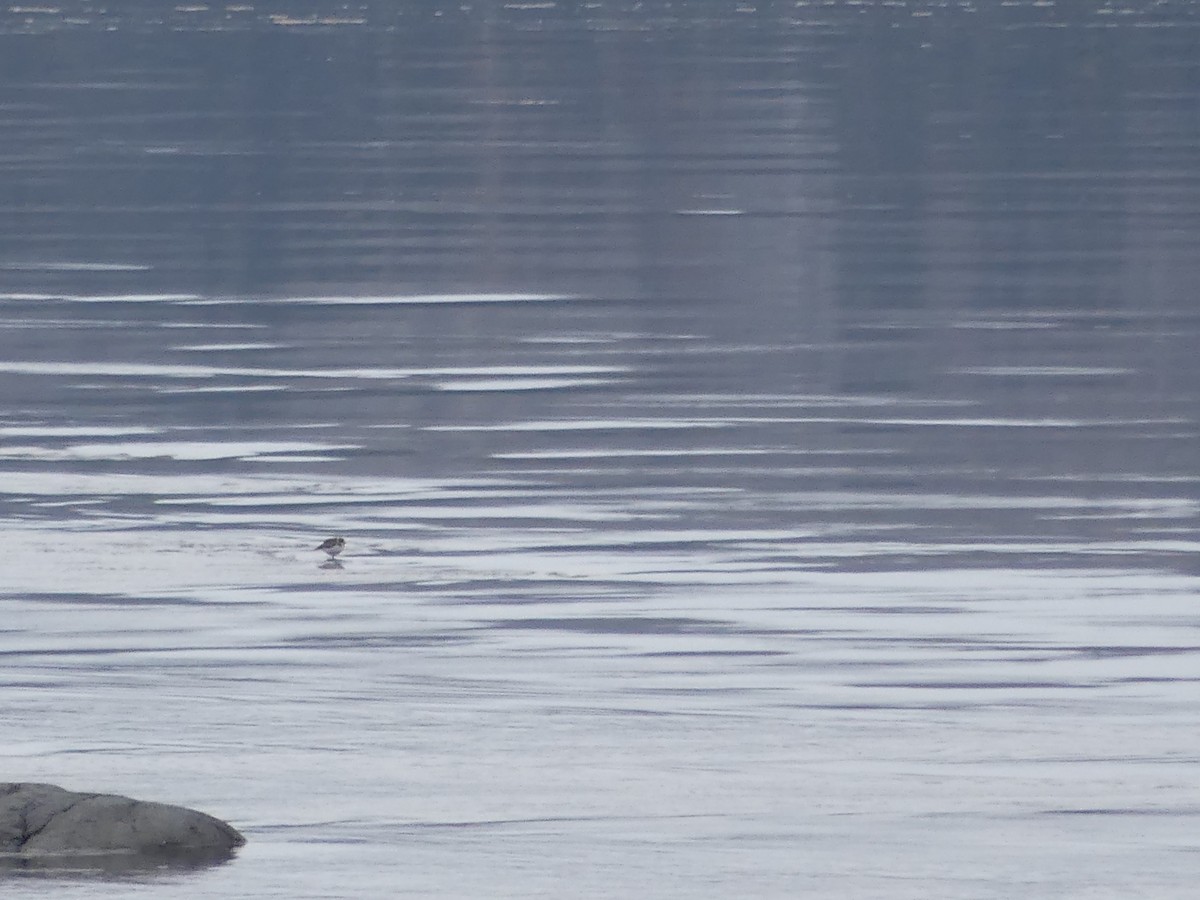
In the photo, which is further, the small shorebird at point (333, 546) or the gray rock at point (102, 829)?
the small shorebird at point (333, 546)

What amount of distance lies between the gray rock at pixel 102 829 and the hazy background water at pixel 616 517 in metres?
0.16

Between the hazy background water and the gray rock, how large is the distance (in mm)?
158

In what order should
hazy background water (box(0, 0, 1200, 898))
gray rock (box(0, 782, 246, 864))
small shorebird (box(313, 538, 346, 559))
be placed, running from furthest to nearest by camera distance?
small shorebird (box(313, 538, 346, 559)) → hazy background water (box(0, 0, 1200, 898)) → gray rock (box(0, 782, 246, 864))

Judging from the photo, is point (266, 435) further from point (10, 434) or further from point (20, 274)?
point (20, 274)

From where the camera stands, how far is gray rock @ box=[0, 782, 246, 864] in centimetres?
950

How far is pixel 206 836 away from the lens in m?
9.61

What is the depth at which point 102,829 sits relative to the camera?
9.57m

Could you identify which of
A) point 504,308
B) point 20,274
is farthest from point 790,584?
point 20,274

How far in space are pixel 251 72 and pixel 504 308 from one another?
3741 cm

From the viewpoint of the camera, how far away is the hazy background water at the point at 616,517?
1002 cm

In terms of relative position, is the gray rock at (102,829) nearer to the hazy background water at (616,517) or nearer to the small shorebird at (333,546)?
the hazy background water at (616,517)

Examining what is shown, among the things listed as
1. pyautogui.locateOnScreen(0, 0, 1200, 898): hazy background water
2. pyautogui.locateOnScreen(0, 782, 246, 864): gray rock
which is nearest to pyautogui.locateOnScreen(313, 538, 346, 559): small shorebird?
pyautogui.locateOnScreen(0, 0, 1200, 898): hazy background water

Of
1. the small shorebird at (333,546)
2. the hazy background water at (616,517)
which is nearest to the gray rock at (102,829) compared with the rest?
the hazy background water at (616,517)

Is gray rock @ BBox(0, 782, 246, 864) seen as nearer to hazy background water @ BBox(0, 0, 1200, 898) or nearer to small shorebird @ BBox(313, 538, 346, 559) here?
hazy background water @ BBox(0, 0, 1200, 898)
